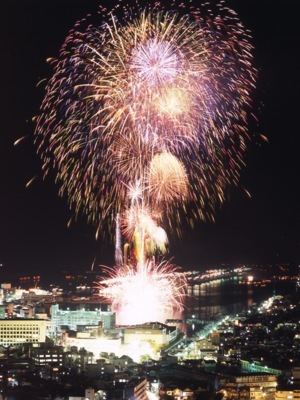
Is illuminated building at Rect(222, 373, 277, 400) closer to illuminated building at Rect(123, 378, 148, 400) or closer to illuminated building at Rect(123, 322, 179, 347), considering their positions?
illuminated building at Rect(123, 378, 148, 400)

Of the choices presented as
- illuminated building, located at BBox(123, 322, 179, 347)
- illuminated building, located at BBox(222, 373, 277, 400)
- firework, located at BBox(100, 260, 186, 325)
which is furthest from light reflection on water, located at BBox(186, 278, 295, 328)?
illuminated building, located at BBox(222, 373, 277, 400)

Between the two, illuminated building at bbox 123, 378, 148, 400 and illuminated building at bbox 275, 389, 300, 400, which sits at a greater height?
illuminated building at bbox 123, 378, 148, 400

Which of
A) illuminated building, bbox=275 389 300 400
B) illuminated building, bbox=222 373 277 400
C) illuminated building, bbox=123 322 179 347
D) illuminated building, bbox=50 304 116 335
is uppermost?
illuminated building, bbox=50 304 116 335

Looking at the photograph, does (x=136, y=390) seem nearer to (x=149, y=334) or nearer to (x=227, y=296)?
(x=149, y=334)

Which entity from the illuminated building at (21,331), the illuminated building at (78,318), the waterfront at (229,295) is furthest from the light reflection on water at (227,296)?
the illuminated building at (21,331)

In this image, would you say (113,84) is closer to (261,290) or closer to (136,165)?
(136,165)

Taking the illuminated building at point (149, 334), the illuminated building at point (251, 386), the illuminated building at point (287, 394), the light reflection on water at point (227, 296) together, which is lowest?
the illuminated building at point (287, 394)

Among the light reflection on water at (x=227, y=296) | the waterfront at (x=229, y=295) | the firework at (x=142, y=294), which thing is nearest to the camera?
the firework at (x=142, y=294)

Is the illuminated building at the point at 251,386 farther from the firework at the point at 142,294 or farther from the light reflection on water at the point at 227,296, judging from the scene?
the light reflection on water at the point at 227,296
